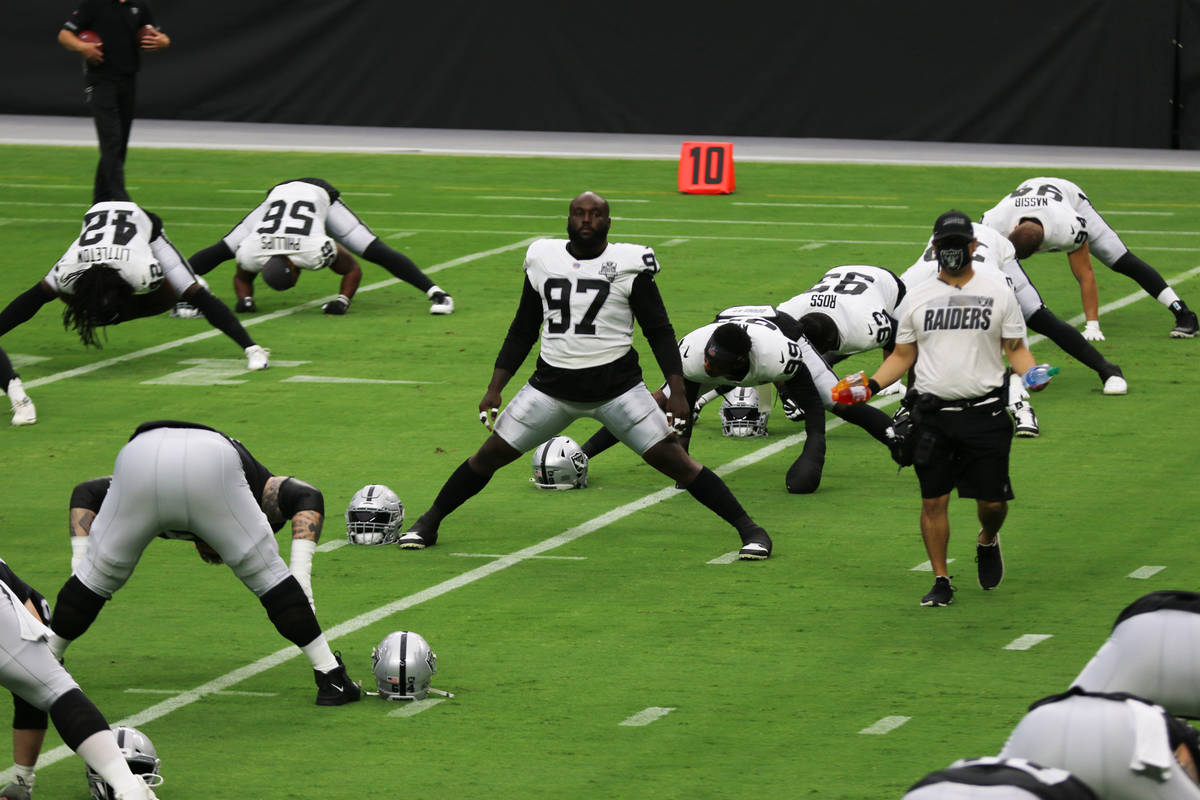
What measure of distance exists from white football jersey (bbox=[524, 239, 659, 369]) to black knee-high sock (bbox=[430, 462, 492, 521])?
2.93 feet

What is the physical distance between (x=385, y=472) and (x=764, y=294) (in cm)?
695

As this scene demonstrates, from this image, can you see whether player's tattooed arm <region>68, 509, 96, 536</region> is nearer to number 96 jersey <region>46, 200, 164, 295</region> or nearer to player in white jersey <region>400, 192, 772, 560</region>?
player in white jersey <region>400, 192, 772, 560</region>

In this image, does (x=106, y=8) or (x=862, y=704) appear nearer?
(x=862, y=704)

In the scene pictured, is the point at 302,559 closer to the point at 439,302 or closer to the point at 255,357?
the point at 255,357

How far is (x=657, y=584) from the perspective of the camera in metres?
11.0

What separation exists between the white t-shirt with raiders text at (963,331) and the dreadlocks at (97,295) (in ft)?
24.9

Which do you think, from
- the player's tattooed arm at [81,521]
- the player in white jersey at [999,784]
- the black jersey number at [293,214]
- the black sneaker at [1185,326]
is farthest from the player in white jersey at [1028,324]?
the player in white jersey at [999,784]

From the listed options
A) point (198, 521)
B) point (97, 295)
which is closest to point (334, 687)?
point (198, 521)

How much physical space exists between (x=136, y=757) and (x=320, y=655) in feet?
4.35

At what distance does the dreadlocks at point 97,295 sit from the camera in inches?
615

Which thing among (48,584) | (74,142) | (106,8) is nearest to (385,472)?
(48,584)

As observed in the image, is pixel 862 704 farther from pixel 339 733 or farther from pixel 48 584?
pixel 48 584

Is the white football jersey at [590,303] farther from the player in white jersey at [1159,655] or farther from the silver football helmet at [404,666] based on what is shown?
the player in white jersey at [1159,655]

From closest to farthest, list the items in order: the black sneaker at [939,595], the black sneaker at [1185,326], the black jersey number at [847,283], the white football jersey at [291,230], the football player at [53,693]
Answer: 1. the football player at [53,693]
2. the black sneaker at [939,595]
3. the black jersey number at [847,283]
4. the black sneaker at [1185,326]
5. the white football jersey at [291,230]
